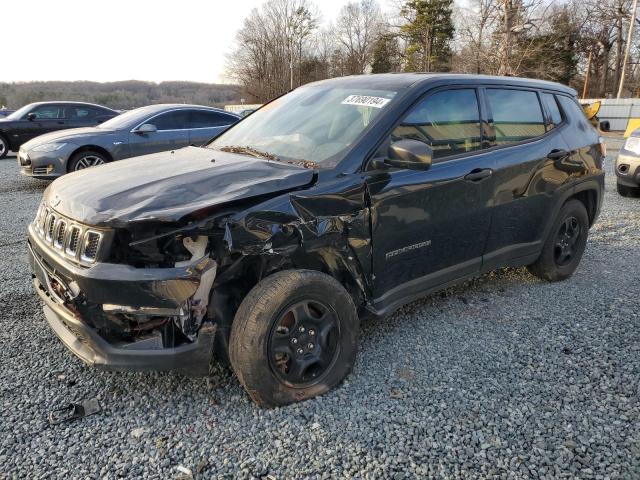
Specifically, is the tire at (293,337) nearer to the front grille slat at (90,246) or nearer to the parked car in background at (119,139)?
the front grille slat at (90,246)

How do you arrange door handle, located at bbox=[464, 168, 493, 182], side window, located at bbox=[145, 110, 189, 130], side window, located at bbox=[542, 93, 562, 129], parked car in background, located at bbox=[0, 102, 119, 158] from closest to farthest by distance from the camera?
door handle, located at bbox=[464, 168, 493, 182], side window, located at bbox=[542, 93, 562, 129], side window, located at bbox=[145, 110, 189, 130], parked car in background, located at bbox=[0, 102, 119, 158]

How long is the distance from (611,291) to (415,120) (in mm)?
2581

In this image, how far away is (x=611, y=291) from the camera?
14.0ft

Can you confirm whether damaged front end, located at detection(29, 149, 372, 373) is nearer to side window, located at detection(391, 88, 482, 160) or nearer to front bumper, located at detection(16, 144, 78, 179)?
side window, located at detection(391, 88, 482, 160)

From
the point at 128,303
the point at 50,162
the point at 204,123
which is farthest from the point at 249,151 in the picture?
the point at 204,123

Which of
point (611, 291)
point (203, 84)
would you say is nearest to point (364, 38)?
point (203, 84)

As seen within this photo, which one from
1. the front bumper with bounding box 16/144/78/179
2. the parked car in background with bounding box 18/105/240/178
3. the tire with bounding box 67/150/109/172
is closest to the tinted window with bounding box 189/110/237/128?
the parked car in background with bounding box 18/105/240/178

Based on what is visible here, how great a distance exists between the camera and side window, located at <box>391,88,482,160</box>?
123 inches

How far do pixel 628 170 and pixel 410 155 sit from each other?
7355mm

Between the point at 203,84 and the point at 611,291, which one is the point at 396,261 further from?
the point at 203,84

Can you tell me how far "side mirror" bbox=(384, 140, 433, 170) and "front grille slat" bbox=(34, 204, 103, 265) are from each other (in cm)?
163

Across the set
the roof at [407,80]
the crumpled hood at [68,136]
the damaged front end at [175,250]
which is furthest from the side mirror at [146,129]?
the damaged front end at [175,250]

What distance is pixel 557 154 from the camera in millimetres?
4105

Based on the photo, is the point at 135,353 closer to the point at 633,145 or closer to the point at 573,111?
the point at 573,111
